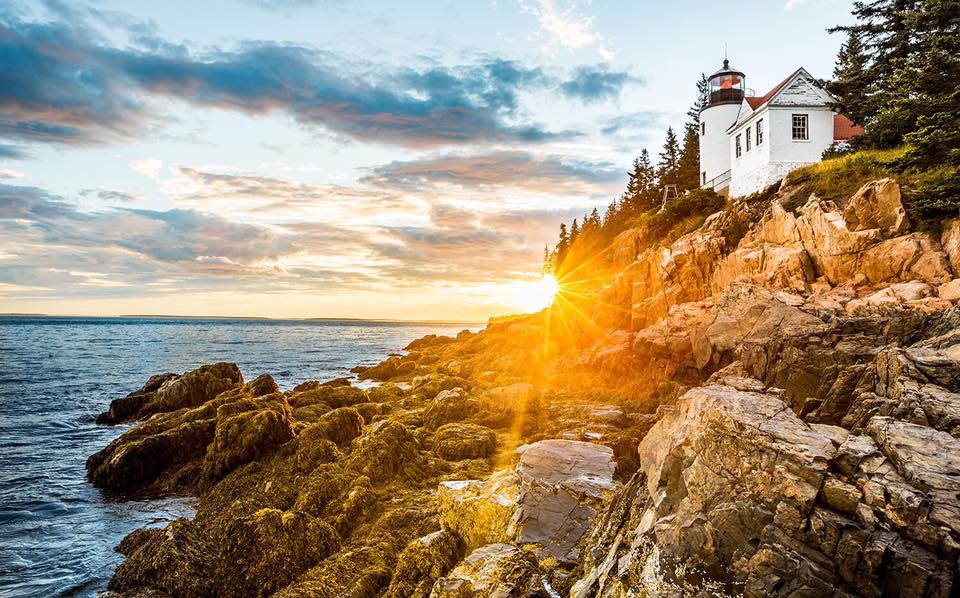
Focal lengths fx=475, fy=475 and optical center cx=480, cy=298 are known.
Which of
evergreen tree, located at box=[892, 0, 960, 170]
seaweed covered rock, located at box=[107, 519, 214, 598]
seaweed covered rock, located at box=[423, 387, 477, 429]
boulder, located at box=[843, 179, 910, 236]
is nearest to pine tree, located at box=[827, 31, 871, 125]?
evergreen tree, located at box=[892, 0, 960, 170]

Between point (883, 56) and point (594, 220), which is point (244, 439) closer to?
point (883, 56)

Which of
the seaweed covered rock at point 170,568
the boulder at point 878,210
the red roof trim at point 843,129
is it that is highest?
the red roof trim at point 843,129

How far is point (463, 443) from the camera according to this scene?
655 inches

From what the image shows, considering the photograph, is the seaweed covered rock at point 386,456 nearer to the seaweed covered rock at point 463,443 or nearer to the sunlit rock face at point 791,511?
the seaweed covered rock at point 463,443

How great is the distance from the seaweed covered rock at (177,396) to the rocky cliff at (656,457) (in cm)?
12

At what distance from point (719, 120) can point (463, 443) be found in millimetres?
41349

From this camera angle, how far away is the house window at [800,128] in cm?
3341

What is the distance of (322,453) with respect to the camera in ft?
50.5

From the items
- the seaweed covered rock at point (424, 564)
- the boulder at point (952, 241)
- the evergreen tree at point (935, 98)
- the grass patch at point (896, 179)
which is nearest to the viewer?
the seaweed covered rock at point (424, 564)

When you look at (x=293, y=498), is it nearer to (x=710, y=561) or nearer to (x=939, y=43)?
(x=710, y=561)

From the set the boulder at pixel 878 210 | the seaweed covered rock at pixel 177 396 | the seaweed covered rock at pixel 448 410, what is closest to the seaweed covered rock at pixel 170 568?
the seaweed covered rock at pixel 448 410

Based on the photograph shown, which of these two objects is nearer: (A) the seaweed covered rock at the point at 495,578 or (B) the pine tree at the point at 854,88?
(A) the seaweed covered rock at the point at 495,578

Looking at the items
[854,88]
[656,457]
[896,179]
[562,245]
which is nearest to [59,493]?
[656,457]

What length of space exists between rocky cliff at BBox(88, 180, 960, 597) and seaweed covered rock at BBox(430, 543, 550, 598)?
1.9 inches
